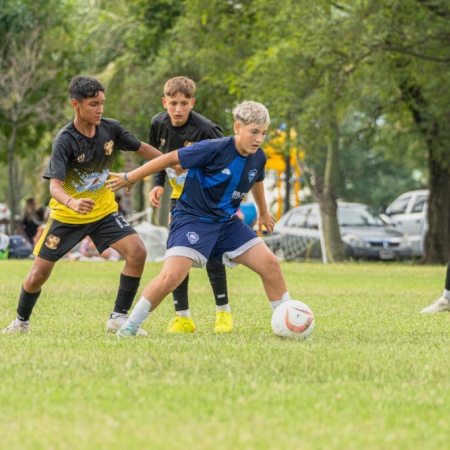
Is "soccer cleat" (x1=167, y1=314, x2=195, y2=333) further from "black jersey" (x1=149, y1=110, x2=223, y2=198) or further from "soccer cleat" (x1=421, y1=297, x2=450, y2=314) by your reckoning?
"soccer cleat" (x1=421, y1=297, x2=450, y2=314)

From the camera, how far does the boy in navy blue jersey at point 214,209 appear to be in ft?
24.7

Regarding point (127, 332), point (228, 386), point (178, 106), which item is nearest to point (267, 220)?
point (178, 106)

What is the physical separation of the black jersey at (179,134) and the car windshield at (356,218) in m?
21.5

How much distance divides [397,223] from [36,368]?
88.0ft

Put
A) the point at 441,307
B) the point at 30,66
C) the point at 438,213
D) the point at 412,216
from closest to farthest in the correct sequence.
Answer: the point at 441,307, the point at 438,213, the point at 412,216, the point at 30,66

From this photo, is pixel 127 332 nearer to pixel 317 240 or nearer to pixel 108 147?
pixel 108 147

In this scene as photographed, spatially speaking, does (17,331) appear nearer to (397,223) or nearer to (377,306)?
(377,306)

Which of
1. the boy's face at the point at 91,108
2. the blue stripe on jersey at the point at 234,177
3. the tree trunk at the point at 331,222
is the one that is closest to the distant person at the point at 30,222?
the tree trunk at the point at 331,222

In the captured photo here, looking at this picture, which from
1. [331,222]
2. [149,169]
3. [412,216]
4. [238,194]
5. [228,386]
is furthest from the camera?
[412,216]

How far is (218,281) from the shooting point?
9.00 meters

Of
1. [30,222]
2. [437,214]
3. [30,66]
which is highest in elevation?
[30,66]

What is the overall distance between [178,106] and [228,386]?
3496 millimetres

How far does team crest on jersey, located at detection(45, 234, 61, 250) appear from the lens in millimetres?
8109

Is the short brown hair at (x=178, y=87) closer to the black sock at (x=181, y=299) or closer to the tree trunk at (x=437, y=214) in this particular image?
the black sock at (x=181, y=299)
